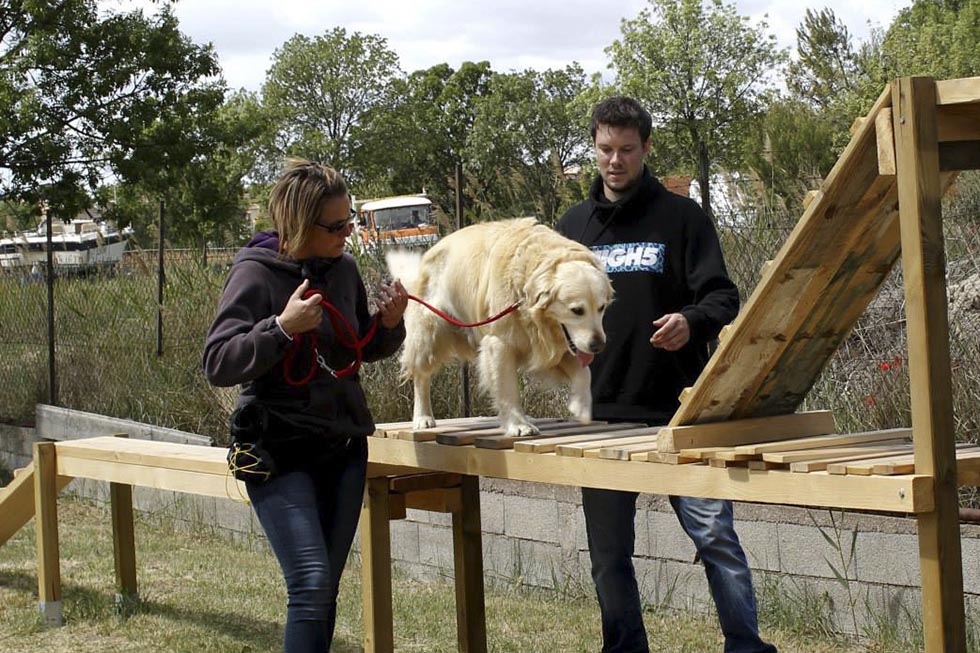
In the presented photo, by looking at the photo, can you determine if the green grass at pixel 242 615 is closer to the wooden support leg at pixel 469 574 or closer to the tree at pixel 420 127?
the wooden support leg at pixel 469 574

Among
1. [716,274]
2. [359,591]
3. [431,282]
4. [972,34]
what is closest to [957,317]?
[716,274]

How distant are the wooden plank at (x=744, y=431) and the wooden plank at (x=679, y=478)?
3.5 inches

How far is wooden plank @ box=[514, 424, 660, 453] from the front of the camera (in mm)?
3812

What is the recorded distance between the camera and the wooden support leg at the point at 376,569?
14.2 feet

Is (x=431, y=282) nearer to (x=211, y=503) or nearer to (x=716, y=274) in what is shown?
(x=716, y=274)

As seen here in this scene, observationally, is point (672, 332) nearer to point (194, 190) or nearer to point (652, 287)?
point (652, 287)

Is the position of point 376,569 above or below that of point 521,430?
below

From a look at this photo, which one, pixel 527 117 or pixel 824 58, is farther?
pixel 527 117

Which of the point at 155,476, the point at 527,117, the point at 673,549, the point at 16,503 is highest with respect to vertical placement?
the point at 527,117

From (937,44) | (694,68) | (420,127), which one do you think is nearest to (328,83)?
(420,127)

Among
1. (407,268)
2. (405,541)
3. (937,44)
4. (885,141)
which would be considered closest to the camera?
(885,141)

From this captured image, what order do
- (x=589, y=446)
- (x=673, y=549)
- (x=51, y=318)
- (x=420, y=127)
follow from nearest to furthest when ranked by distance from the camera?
(x=589, y=446) → (x=673, y=549) → (x=51, y=318) → (x=420, y=127)

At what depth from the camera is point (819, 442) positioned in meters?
3.40

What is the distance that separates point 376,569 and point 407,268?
1281 millimetres
